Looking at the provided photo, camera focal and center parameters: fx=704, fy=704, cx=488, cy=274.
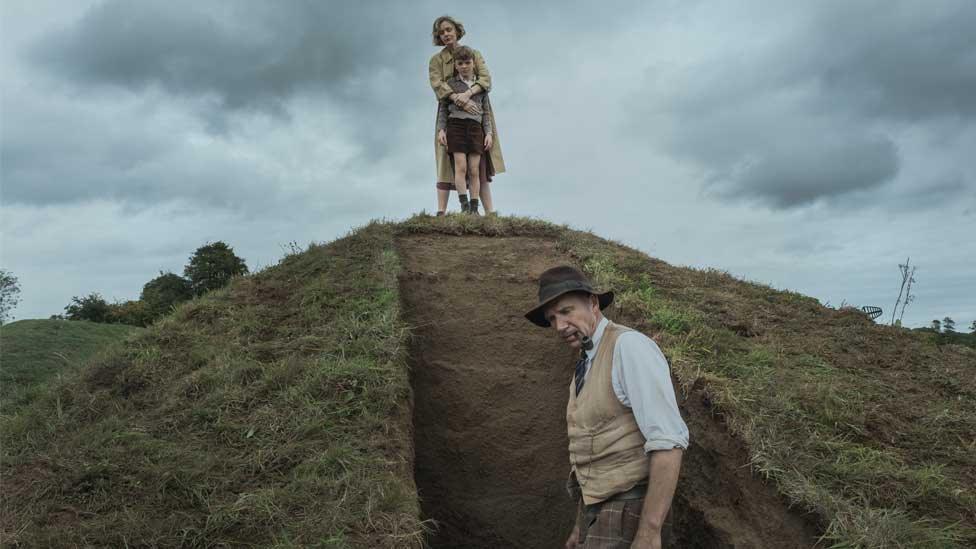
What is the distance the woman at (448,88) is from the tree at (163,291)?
673 centimetres

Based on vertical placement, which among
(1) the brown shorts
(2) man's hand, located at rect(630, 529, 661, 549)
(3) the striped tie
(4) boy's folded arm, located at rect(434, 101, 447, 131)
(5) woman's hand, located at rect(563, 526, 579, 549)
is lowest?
(5) woman's hand, located at rect(563, 526, 579, 549)

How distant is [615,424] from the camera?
3.20 m

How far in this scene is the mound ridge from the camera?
13.6 ft

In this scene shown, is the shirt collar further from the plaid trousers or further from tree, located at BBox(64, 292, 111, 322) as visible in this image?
tree, located at BBox(64, 292, 111, 322)

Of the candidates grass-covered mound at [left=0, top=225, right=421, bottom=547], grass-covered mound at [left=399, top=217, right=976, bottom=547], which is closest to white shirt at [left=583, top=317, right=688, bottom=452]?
grass-covered mound at [left=0, top=225, right=421, bottom=547]

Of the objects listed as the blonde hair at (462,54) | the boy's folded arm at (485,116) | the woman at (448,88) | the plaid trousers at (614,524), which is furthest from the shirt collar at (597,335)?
the blonde hair at (462,54)

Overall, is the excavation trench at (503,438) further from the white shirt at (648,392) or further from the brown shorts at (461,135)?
the brown shorts at (461,135)

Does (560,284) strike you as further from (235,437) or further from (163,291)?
(163,291)

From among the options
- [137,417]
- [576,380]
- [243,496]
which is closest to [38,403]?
[137,417]

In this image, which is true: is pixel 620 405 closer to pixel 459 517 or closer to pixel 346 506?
pixel 346 506

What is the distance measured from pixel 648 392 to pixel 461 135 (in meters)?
6.99

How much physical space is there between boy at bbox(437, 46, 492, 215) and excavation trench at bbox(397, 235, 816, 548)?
2894mm

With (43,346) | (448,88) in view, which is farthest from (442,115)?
(43,346)

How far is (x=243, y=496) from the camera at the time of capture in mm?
4195
